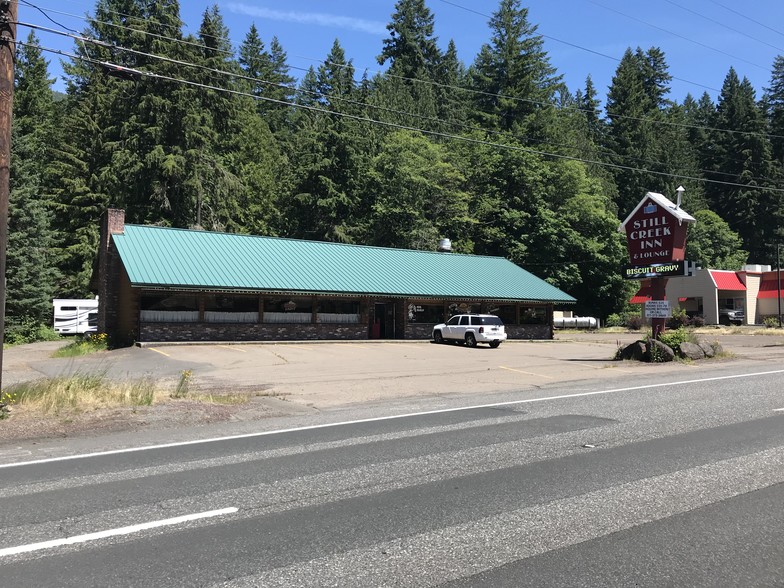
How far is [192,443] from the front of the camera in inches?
359

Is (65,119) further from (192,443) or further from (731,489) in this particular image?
(731,489)

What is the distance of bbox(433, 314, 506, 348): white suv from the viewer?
3347cm

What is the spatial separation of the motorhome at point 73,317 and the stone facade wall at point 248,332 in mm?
19483

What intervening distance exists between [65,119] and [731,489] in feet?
207

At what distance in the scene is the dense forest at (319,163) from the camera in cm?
5116

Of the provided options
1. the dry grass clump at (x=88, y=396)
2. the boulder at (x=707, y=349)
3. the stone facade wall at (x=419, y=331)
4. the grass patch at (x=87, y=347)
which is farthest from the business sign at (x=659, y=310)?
the grass patch at (x=87, y=347)

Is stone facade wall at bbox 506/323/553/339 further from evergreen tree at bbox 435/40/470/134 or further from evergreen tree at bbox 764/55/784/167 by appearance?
evergreen tree at bbox 764/55/784/167

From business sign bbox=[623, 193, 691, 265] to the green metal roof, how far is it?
14411 mm

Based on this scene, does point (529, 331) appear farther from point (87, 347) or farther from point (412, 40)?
point (412, 40)

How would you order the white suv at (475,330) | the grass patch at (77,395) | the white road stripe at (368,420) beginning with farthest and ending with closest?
the white suv at (475,330), the grass patch at (77,395), the white road stripe at (368,420)

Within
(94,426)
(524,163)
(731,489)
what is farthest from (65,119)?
(731,489)

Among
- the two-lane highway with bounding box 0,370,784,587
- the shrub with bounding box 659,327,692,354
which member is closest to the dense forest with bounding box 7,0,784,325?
the shrub with bounding box 659,327,692,354

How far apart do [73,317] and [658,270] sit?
4158cm

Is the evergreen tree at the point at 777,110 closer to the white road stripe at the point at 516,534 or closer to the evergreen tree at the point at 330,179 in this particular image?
the evergreen tree at the point at 330,179
